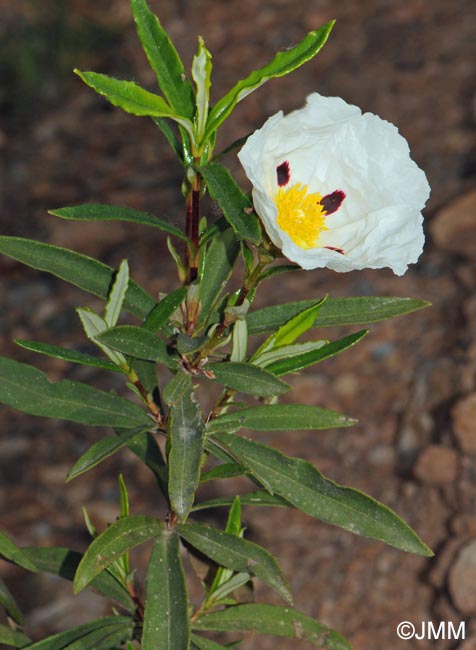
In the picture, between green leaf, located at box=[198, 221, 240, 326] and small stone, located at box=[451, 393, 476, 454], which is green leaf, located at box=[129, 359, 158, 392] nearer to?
green leaf, located at box=[198, 221, 240, 326]

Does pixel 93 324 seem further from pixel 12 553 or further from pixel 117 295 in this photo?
pixel 12 553

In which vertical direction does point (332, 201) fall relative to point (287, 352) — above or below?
above

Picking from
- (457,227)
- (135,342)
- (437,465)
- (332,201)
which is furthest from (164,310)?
(457,227)

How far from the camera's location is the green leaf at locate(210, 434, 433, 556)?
1.32 meters

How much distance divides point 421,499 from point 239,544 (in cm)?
150

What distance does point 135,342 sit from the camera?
1235mm

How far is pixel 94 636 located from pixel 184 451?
442 mm

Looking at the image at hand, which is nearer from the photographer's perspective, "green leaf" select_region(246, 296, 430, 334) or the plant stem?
the plant stem

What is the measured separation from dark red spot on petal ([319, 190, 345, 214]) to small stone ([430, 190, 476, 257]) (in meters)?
2.19

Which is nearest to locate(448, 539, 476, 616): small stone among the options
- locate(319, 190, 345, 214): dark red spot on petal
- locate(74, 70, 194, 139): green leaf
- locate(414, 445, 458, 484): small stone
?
locate(414, 445, 458, 484): small stone

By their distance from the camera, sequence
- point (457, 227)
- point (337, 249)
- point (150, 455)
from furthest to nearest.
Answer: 1. point (457, 227)
2. point (150, 455)
3. point (337, 249)

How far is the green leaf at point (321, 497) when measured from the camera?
1315 millimetres

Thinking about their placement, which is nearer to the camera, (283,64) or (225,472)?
(283,64)

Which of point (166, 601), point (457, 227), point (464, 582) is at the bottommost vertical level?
point (464, 582)
